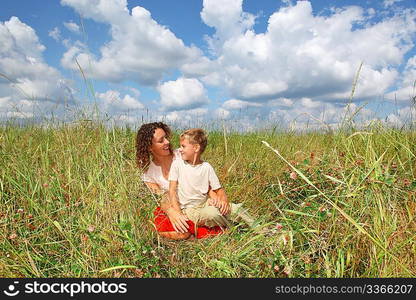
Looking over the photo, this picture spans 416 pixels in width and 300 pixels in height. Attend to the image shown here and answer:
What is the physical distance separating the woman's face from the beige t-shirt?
76 centimetres

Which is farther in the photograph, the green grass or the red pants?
the red pants

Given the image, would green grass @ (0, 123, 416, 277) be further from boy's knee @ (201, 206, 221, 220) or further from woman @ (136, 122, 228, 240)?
woman @ (136, 122, 228, 240)

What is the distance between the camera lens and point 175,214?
3191mm

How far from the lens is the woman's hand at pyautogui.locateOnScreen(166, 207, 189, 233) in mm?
3141

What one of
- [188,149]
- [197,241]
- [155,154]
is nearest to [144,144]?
[155,154]

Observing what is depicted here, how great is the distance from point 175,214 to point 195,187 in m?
0.33

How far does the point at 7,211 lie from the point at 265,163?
3032mm

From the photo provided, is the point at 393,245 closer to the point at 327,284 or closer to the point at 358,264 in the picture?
the point at 358,264

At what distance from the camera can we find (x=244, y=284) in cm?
Result: 209

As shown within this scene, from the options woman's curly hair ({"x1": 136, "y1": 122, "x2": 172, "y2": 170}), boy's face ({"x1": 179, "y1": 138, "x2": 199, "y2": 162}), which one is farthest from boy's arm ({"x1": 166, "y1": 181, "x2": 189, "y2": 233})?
woman's curly hair ({"x1": 136, "y1": 122, "x2": 172, "y2": 170})

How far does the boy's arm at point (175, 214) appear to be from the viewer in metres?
3.14

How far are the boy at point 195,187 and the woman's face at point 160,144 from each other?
0.76 metres

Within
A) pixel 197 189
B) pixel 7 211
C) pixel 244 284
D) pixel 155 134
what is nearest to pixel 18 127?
pixel 155 134

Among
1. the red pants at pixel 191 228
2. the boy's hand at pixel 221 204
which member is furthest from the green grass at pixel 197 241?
the boy's hand at pixel 221 204
